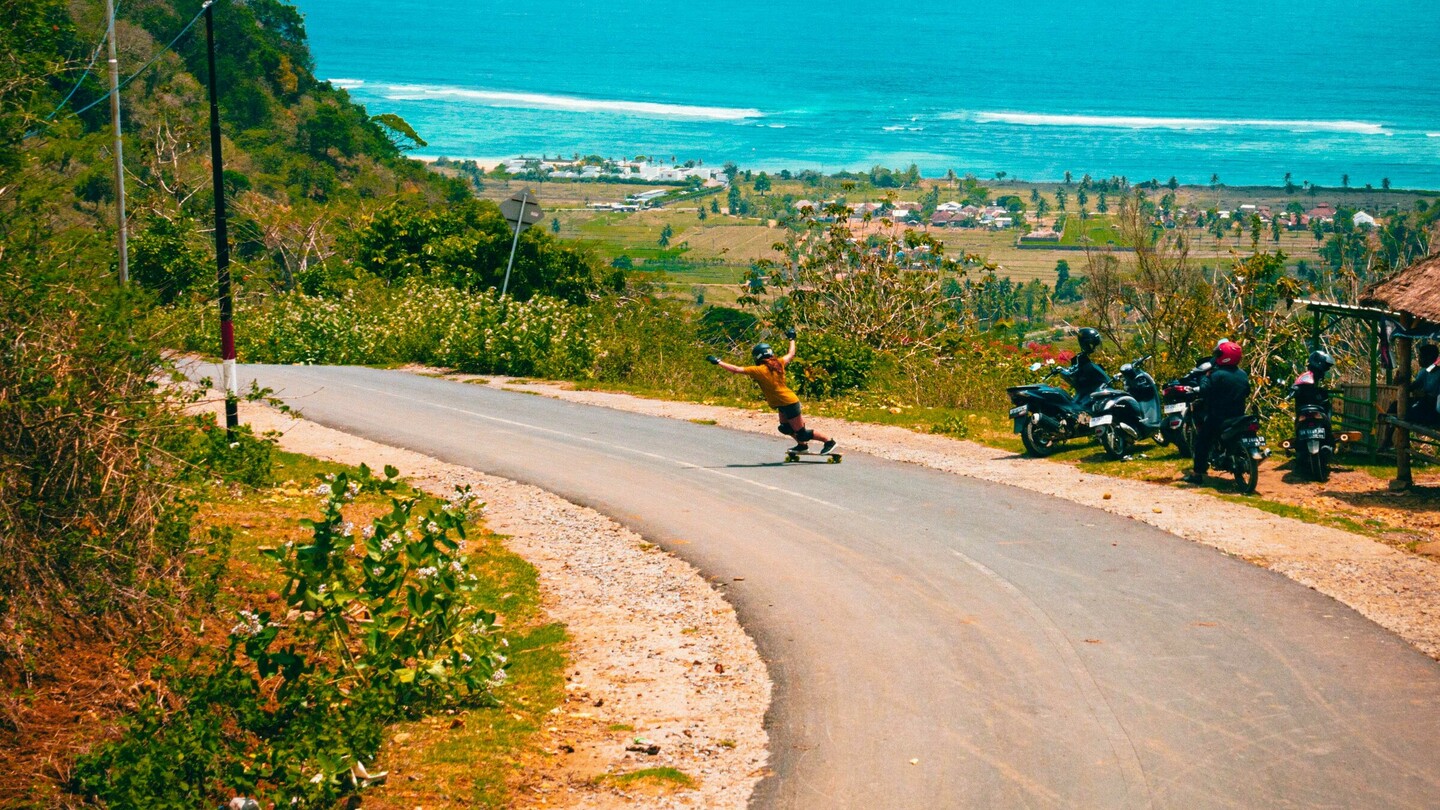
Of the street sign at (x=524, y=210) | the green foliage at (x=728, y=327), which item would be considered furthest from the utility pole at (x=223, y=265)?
the street sign at (x=524, y=210)

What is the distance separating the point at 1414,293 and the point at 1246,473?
10.0ft

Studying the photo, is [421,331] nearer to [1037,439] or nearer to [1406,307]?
[1037,439]

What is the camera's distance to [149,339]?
11562 mm

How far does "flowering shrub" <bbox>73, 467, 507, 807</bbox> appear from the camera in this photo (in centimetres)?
873

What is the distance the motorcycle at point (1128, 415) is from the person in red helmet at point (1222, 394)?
1994 mm

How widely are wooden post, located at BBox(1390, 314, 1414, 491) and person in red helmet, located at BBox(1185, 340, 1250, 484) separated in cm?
192

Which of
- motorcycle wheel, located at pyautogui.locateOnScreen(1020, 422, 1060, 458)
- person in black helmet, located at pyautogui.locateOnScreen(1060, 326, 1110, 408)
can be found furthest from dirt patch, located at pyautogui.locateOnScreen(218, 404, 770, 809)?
person in black helmet, located at pyautogui.locateOnScreen(1060, 326, 1110, 408)

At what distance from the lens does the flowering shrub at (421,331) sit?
3180 centimetres

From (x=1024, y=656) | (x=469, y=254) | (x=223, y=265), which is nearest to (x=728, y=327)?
(x=469, y=254)

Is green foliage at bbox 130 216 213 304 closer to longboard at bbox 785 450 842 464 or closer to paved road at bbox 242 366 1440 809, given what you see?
longboard at bbox 785 450 842 464

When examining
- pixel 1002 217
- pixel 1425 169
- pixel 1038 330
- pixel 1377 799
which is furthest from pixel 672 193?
pixel 1377 799

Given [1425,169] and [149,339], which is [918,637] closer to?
[149,339]

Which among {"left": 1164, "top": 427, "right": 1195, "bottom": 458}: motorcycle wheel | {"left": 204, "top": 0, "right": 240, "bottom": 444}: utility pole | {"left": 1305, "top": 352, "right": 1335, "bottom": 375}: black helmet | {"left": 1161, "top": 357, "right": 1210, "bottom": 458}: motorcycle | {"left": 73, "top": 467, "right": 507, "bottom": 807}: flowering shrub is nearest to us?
{"left": 73, "top": 467, "right": 507, "bottom": 807}: flowering shrub

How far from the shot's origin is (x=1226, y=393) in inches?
685
